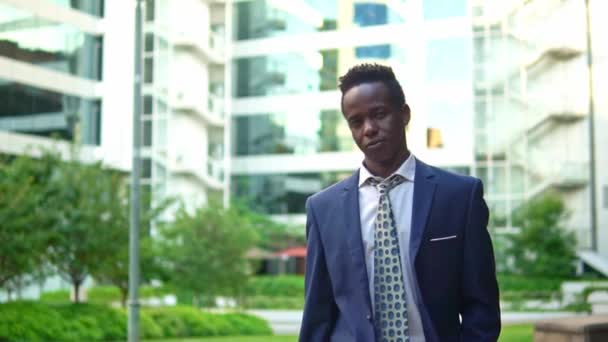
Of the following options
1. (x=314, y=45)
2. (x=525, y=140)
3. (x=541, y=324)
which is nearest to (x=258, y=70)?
(x=314, y=45)

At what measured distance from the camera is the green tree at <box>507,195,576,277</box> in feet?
126

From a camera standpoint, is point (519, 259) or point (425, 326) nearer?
point (425, 326)

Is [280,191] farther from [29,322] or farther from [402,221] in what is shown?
[402,221]

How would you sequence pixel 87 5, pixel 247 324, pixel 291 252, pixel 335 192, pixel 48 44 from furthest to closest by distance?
pixel 291 252 < pixel 87 5 < pixel 48 44 < pixel 247 324 < pixel 335 192

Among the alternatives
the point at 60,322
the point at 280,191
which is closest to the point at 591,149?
the point at 280,191

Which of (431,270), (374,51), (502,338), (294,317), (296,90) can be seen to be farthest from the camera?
(296,90)

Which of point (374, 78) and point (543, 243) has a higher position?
point (374, 78)

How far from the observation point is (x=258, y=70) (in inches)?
1972

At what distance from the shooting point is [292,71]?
1928 inches

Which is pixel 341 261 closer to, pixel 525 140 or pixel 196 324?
pixel 196 324

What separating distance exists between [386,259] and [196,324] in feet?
74.8

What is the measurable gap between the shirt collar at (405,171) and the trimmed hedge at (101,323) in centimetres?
1841

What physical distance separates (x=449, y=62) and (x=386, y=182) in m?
40.9

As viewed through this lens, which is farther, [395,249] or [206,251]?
[206,251]
